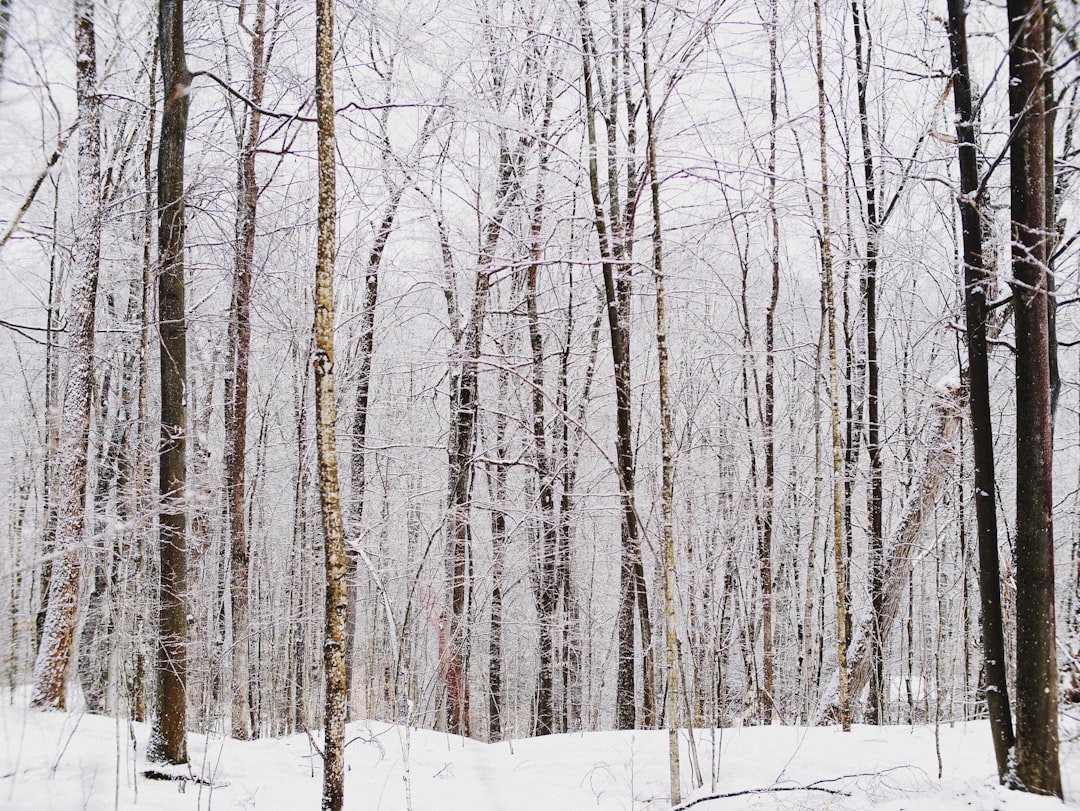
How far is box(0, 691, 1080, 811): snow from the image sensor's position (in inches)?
149

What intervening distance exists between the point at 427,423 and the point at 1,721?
7874 mm

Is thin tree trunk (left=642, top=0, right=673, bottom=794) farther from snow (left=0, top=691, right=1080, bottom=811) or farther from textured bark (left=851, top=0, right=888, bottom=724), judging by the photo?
textured bark (left=851, top=0, right=888, bottom=724)

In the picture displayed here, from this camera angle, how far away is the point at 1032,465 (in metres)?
3.45

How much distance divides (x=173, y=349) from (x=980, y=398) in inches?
227

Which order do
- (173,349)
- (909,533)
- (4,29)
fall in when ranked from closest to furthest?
(4,29) < (173,349) < (909,533)

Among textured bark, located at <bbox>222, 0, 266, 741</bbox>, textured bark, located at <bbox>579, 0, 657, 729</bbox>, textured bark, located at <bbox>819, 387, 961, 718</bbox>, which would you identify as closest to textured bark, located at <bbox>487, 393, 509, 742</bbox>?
textured bark, located at <bbox>579, 0, 657, 729</bbox>

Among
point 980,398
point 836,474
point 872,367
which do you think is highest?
point 872,367

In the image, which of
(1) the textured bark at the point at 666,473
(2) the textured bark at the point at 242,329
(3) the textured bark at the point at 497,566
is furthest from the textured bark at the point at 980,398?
(2) the textured bark at the point at 242,329

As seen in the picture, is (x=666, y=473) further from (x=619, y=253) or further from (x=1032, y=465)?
(x=619, y=253)

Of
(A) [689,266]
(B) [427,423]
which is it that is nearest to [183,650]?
(A) [689,266]

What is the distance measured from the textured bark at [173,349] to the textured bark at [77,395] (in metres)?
1.30

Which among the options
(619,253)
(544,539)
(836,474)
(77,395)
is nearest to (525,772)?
(544,539)

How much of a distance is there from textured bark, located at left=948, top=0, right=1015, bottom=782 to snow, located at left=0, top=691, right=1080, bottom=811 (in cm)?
56

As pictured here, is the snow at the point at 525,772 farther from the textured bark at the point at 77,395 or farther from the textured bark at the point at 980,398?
the textured bark at the point at 77,395
